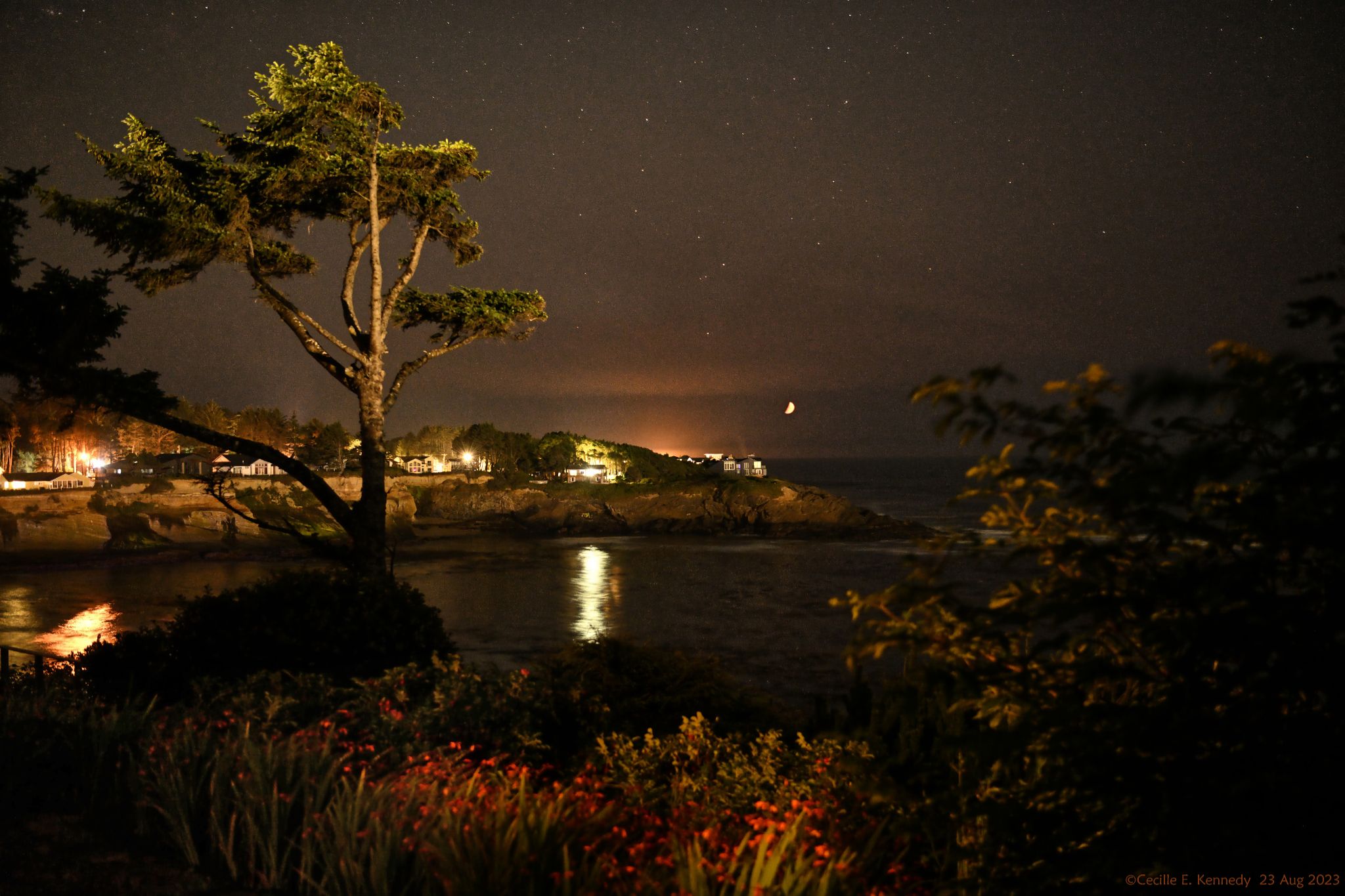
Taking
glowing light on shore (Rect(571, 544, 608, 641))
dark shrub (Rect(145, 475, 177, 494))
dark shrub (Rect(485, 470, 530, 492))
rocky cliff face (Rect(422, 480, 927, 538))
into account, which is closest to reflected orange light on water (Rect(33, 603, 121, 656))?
glowing light on shore (Rect(571, 544, 608, 641))

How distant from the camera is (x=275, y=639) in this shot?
10.6 metres

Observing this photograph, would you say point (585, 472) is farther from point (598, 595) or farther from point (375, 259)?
point (375, 259)

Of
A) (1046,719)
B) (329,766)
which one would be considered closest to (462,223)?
(329,766)

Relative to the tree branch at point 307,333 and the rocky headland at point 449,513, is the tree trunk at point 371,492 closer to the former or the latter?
the tree branch at point 307,333

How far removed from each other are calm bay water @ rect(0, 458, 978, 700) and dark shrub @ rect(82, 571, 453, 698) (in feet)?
38.6

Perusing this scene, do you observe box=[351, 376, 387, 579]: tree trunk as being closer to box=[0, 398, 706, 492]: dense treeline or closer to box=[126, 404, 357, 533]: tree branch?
box=[126, 404, 357, 533]: tree branch

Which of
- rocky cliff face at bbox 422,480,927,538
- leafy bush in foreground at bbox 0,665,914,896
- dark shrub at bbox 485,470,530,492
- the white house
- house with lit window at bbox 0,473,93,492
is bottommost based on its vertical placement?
rocky cliff face at bbox 422,480,927,538

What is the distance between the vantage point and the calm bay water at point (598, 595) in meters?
26.7

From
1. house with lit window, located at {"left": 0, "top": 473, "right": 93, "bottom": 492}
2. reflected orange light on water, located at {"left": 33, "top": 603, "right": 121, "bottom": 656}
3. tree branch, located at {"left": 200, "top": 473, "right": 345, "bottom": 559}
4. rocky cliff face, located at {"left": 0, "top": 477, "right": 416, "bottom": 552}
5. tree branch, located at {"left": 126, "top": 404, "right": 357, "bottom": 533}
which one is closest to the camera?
tree branch, located at {"left": 200, "top": 473, "right": 345, "bottom": 559}

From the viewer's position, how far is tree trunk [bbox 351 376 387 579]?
1315 centimetres

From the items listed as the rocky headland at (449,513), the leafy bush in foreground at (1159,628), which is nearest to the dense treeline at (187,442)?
the rocky headland at (449,513)

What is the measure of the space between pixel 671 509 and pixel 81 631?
60105 millimetres

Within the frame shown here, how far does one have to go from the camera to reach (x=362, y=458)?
13.8 meters

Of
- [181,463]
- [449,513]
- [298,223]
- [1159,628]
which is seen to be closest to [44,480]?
[449,513]
